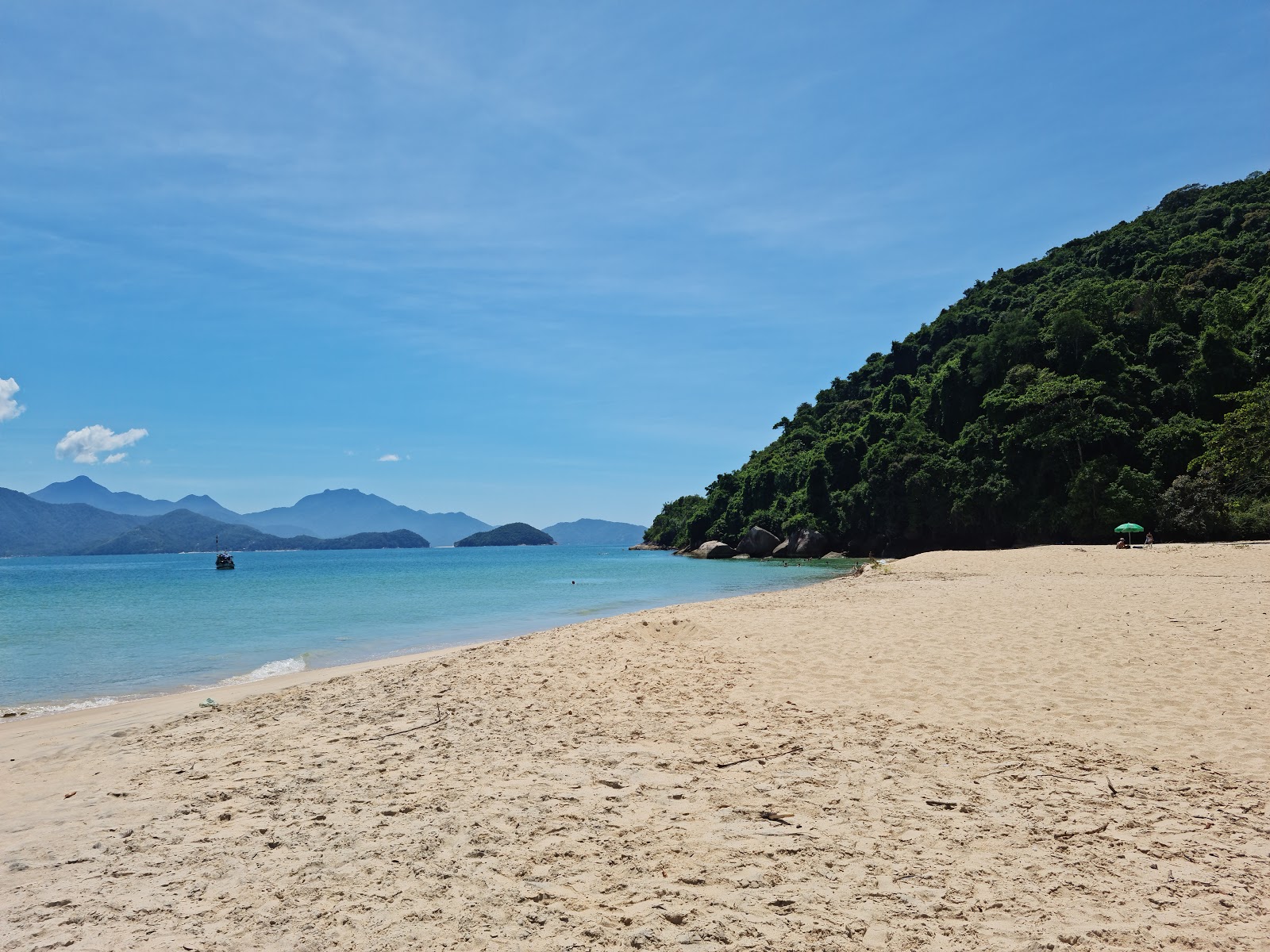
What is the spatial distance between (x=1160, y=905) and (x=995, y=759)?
237cm

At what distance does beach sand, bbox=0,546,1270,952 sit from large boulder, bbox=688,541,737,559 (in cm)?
7992

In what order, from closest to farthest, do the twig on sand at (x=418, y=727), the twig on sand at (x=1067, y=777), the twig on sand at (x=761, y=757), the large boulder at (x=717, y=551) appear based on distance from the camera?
the twig on sand at (x=1067, y=777)
the twig on sand at (x=761, y=757)
the twig on sand at (x=418, y=727)
the large boulder at (x=717, y=551)

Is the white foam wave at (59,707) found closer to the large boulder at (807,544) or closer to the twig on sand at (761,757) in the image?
the twig on sand at (761,757)

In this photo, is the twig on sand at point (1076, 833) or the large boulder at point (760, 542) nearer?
the twig on sand at point (1076, 833)

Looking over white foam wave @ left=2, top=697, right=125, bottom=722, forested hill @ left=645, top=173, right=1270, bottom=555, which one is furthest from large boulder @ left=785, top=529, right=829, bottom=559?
white foam wave @ left=2, top=697, right=125, bottom=722

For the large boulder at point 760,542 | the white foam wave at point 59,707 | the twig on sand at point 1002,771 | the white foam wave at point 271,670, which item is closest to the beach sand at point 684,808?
the twig on sand at point 1002,771

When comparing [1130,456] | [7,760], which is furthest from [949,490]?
[7,760]

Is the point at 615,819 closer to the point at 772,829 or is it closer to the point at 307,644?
the point at 772,829

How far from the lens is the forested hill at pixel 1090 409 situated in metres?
41.8

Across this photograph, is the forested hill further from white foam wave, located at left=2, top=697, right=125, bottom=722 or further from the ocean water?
white foam wave, located at left=2, top=697, right=125, bottom=722

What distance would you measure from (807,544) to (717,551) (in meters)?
17.4

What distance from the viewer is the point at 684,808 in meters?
5.20

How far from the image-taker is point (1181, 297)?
51281mm

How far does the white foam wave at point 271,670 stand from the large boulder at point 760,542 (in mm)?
70562
